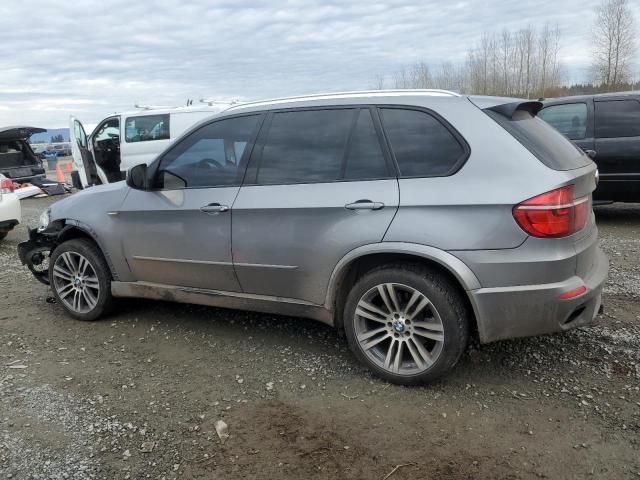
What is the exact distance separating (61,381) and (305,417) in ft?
5.61

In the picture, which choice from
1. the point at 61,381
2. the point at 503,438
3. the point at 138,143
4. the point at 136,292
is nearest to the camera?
the point at 503,438

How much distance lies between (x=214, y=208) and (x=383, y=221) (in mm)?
1249

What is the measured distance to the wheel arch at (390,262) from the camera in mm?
2928

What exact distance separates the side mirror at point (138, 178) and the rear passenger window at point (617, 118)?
6.07 metres

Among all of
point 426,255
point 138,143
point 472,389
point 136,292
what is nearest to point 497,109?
point 426,255

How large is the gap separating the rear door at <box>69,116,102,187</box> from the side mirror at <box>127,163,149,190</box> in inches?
320

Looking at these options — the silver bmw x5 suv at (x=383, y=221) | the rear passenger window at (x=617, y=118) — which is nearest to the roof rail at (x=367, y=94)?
the silver bmw x5 suv at (x=383, y=221)

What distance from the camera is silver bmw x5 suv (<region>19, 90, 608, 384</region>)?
2.88 metres

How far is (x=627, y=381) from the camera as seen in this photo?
10.5ft

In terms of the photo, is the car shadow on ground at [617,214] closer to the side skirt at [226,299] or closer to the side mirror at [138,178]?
the side skirt at [226,299]

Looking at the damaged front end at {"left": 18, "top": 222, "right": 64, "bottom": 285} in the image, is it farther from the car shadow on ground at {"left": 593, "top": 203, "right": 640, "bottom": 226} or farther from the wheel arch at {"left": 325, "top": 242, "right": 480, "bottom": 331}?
the car shadow on ground at {"left": 593, "top": 203, "right": 640, "bottom": 226}

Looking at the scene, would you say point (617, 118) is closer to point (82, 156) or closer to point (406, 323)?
point (406, 323)

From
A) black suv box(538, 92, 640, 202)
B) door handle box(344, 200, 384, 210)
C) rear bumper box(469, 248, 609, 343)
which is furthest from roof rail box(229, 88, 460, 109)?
black suv box(538, 92, 640, 202)

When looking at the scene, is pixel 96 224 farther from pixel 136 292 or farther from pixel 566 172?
pixel 566 172
